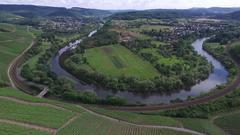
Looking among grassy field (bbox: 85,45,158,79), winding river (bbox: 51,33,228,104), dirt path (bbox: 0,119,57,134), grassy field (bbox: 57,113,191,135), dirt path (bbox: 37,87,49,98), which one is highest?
dirt path (bbox: 0,119,57,134)

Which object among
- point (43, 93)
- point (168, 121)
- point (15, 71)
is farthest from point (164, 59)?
point (168, 121)

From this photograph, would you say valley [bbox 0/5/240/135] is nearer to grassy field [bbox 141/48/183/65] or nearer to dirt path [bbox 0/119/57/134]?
dirt path [bbox 0/119/57/134]

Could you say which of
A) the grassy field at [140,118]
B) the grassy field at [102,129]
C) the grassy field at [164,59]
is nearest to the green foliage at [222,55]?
the grassy field at [164,59]

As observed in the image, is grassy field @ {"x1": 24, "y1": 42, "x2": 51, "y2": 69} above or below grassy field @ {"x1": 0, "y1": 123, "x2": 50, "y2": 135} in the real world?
below

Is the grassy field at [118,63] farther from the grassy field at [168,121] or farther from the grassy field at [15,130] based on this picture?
the grassy field at [15,130]

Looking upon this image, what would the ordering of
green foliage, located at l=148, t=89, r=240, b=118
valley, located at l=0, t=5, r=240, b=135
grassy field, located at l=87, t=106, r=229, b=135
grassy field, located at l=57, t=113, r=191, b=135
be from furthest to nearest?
1. green foliage, located at l=148, t=89, r=240, b=118
2. grassy field, located at l=87, t=106, r=229, b=135
3. valley, located at l=0, t=5, r=240, b=135
4. grassy field, located at l=57, t=113, r=191, b=135

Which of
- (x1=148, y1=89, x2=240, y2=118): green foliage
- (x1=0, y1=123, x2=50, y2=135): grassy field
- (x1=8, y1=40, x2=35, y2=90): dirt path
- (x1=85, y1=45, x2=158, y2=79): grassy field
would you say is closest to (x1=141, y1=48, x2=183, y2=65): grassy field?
(x1=85, y1=45, x2=158, y2=79): grassy field

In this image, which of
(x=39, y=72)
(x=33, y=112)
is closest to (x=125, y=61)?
(x=39, y=72)
